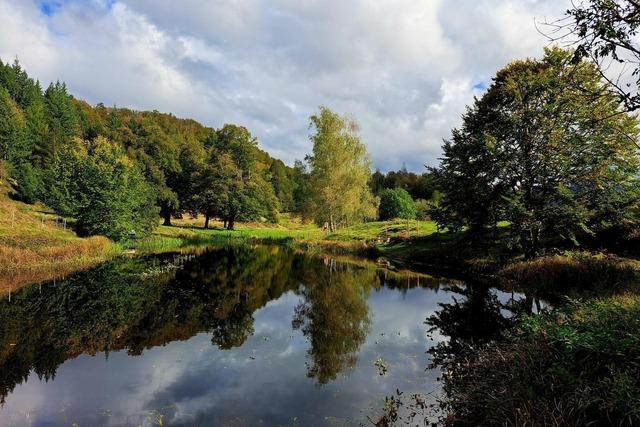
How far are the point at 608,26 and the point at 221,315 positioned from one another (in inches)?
690

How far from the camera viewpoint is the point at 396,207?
87.2m

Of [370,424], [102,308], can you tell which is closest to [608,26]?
[370,424]

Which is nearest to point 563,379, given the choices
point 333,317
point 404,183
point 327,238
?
point 333,317

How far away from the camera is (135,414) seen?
30.3 feet

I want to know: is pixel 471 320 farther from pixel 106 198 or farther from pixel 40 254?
pixel 106 198

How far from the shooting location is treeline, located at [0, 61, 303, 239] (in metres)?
40.9

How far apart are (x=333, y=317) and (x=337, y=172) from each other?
3993 cm

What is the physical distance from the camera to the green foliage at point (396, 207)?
86875 millimetres

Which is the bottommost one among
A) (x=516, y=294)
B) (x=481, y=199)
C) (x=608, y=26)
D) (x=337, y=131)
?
(x=516, y=294)

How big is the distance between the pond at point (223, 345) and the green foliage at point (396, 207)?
6054 cm

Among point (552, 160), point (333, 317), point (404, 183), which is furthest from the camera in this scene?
point (404, 183)

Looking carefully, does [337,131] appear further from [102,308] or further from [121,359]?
[121,359]

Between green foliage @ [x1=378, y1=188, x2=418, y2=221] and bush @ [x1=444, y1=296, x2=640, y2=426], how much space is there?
2991 inches

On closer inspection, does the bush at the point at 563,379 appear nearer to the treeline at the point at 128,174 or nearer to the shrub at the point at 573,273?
the shrub at the point at 573,273
